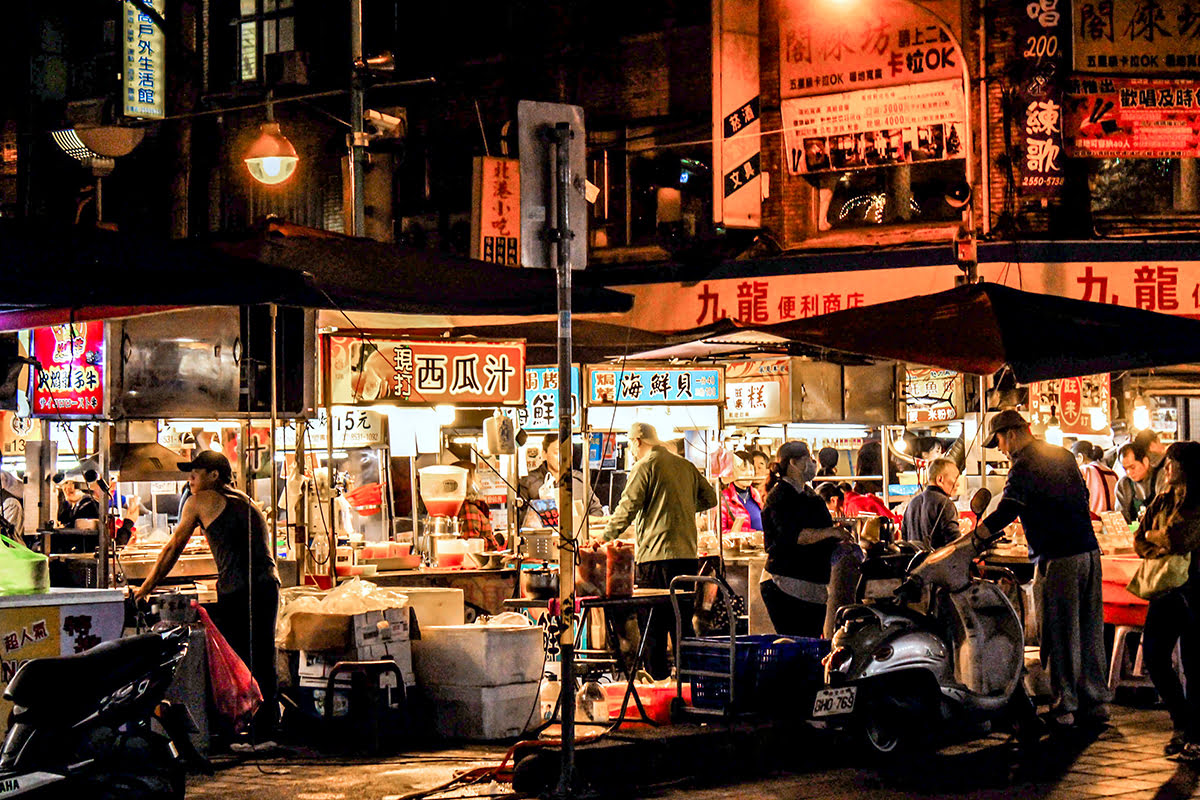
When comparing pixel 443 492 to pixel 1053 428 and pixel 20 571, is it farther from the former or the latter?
pixel 20 571

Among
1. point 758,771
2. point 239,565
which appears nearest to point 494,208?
point 239,565

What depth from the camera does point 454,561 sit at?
1553cm

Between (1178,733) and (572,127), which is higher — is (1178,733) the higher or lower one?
the lower one

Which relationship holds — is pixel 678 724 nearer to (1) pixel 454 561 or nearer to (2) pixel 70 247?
(2) pixel 70 247

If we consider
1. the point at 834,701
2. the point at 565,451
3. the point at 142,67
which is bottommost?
the point at 834,701

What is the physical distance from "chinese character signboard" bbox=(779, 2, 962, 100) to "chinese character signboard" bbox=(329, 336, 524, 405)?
751 cm

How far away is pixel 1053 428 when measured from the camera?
19.4 metres

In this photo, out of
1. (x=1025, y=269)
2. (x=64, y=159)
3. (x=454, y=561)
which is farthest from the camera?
(x=64, y=159)

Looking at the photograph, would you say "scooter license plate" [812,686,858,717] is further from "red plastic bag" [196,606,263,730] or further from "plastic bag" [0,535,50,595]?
"plastic bag" [0,535,50,595]

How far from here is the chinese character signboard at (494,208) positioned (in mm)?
18906

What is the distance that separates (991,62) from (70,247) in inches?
524

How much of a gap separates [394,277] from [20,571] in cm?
323

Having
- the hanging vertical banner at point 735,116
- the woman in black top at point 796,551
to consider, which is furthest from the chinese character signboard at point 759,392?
the woman in black top at point 796,551

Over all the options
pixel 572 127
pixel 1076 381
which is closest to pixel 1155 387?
pixel 1076 381
